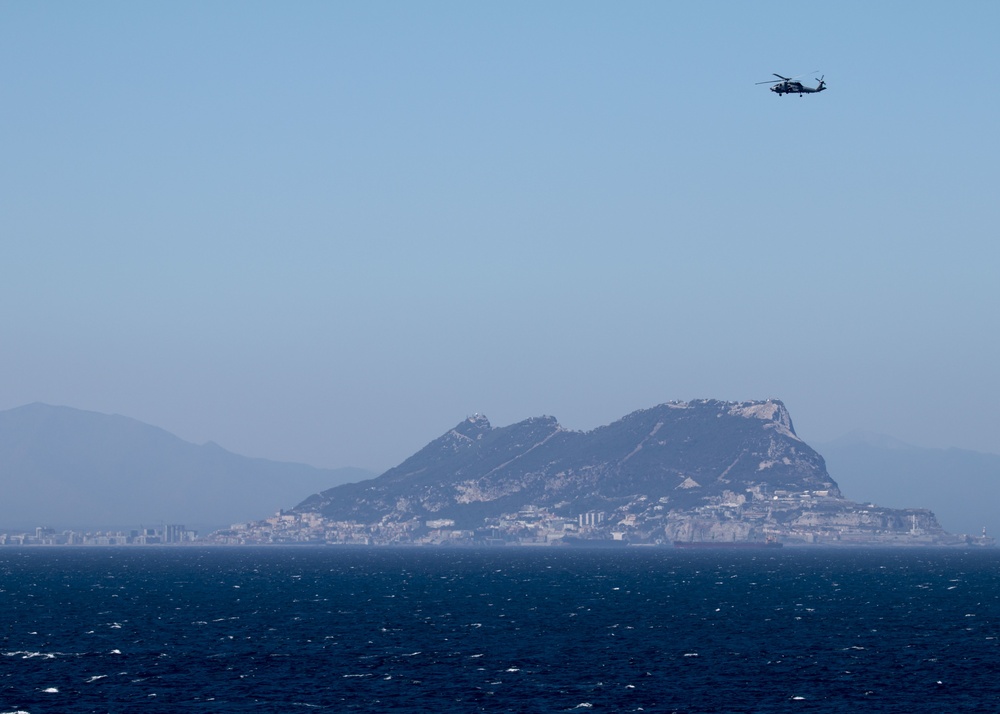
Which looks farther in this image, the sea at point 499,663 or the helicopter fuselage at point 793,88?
the helicopter fuselage at point 793,88

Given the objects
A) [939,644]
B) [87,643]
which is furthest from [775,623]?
[87,643]

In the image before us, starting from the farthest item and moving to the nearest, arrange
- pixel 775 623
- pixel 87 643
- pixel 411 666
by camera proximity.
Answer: pixel 775 623 → pixel 87 643 → pixel 411 666

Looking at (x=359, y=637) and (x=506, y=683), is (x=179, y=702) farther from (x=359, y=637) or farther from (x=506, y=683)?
(x=359, y=637)

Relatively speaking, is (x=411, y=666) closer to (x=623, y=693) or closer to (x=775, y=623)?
(x=623, y=693)

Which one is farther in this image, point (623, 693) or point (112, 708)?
point (623, 693)

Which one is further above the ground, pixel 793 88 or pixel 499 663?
pixel 793 88

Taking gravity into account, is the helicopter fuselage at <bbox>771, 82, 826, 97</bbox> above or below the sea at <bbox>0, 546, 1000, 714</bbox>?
above

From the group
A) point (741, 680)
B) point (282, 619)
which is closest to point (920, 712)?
point (741, 680)

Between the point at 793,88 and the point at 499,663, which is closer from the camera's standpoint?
the point at 499,663

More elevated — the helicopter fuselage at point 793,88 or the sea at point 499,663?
the helicopter fuselage at point 793,88

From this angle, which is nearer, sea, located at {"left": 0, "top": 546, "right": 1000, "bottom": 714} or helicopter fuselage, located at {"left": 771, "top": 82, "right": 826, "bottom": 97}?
sea, located at {"left": 0, "top": 546, "right": 1000, "bottom": 714}

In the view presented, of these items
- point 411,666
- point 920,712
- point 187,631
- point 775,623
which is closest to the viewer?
point 920,712
